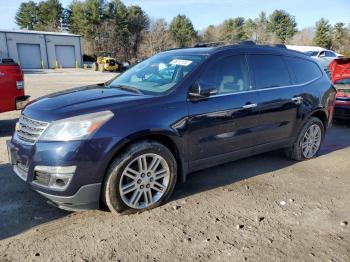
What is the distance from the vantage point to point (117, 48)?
61875 millimetres

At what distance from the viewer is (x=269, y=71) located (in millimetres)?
4715

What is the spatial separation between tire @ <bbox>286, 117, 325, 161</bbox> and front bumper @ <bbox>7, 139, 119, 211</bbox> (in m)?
3.25

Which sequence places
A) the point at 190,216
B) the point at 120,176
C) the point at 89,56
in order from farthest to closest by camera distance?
the point at 89,56, the point at 190,216, the point at 120,176

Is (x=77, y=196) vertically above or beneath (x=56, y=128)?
beneath

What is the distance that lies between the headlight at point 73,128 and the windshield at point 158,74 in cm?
84

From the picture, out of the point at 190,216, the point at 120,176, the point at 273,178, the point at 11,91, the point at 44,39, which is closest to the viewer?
the point at 120,176

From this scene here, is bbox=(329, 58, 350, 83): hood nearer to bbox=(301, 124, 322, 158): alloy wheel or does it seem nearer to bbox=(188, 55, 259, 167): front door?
bbox=(301, 124, 322, 158): alloy wheel

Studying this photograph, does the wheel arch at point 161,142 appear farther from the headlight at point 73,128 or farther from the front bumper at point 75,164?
the headlight at point 73,128

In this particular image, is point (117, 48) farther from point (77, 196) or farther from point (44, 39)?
point (77, 196)

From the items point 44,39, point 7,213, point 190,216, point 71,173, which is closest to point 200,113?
point 190,216

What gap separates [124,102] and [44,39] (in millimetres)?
48319

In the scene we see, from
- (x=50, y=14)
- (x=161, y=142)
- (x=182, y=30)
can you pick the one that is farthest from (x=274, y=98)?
(x=50, y=14)

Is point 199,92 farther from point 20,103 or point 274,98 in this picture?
point 20,103

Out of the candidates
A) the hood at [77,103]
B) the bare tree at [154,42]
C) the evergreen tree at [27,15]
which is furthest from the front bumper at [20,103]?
the evergreen tree at [27,15]
